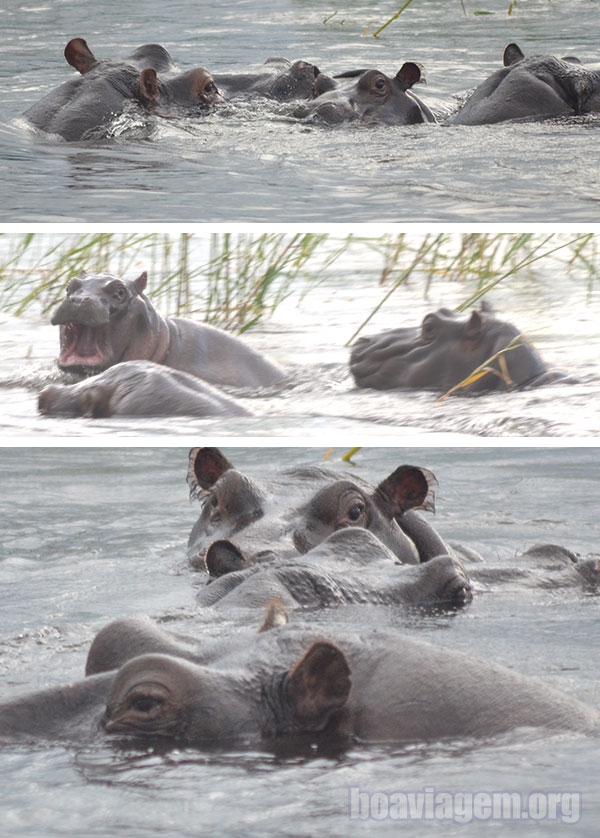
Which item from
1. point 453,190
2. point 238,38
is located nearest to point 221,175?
point 453,190

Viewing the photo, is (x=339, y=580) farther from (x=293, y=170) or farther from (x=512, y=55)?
(x=512, y=55)

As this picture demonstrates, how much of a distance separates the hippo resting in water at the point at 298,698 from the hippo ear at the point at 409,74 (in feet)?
20.6

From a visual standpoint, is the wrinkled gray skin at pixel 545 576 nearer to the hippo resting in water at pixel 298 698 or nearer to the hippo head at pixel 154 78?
the hippo resting in water at pixel 298 698

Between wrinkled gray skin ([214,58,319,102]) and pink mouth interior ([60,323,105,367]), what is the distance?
4.51m

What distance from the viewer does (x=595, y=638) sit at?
462cm

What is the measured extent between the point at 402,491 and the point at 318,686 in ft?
8.17

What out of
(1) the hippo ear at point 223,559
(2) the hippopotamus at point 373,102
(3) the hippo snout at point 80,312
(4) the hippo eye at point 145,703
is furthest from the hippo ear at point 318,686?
(2) the hippopotamus at point 373,102

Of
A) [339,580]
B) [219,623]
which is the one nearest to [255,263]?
[339,580]

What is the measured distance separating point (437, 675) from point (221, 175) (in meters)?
5.51

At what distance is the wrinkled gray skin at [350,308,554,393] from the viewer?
5.94 m

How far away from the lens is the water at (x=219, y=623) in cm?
312

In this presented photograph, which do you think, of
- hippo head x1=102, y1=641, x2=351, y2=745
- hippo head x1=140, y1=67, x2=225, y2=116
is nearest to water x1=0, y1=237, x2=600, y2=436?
hippo head x1=102, y1=641, x2=351, y2=745

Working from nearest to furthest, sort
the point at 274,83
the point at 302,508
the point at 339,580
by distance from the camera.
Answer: the point at 339,580, the point at 302,508, the point at 274,83

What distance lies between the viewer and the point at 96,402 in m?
5.71
